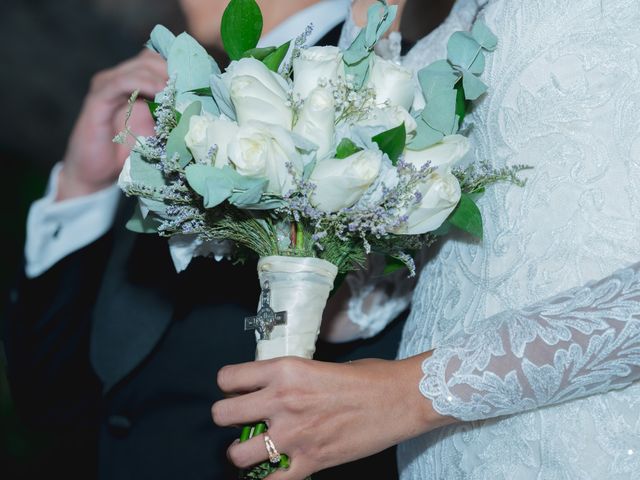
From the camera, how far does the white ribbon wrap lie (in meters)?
0.98

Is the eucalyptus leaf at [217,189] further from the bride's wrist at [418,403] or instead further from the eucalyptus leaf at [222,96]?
the bride's wrist at [418,403]

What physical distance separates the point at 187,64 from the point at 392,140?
28cm

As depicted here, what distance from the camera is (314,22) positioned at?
5.76 ft

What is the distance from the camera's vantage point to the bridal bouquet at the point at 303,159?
912mm

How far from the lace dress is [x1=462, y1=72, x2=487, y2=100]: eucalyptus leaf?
0.05 meters

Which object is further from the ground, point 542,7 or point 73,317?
point 542,7

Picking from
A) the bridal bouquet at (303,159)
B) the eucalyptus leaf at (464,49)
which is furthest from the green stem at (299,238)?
the eucalyptus leaf at (464,49)

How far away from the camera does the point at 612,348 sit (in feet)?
2.97

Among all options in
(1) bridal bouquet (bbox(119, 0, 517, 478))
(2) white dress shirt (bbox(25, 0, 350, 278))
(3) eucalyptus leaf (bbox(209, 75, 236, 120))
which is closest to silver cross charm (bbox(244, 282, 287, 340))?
(1) bridal bouquet (bbox(119, 0, 517, 478))

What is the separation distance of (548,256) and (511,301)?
7cm

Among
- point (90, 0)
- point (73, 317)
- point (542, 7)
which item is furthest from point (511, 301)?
point (90, 0)

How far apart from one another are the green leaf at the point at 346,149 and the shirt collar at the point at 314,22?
80cm

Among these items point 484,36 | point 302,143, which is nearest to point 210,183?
point 302,143

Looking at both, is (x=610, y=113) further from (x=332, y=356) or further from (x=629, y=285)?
(x=332, y=356)
